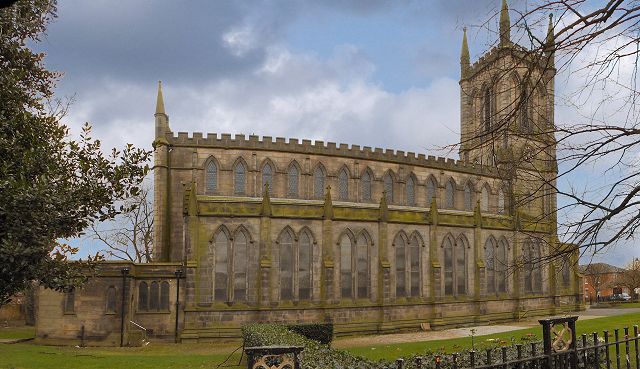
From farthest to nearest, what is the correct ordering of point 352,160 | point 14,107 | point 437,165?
1. point 437,165
2. point 352,160
3. point 14,107

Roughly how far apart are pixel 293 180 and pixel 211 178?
506 centimetres

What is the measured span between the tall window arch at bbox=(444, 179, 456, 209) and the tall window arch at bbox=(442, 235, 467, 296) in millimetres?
4112

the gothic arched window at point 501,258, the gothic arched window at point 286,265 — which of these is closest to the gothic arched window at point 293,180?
the gothic arched window at point 286,265

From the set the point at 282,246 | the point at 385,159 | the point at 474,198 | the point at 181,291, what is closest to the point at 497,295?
the point at 474,198

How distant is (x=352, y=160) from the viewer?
37406mm

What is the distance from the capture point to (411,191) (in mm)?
39469

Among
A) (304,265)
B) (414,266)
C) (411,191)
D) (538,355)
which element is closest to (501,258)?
(411,191)

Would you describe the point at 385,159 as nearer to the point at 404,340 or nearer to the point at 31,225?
the point at 404,340

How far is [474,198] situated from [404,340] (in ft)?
56.0

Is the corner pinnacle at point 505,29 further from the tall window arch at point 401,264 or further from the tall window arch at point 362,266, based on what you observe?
the tall window arch at point 401,264

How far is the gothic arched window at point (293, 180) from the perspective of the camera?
1404 inches

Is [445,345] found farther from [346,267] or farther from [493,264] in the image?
[493,264]

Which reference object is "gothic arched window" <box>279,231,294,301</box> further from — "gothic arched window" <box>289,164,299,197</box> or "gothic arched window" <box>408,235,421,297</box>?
"gothic arched window" <box>408,235,421,297</box>

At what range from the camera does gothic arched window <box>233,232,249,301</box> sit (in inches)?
1180
